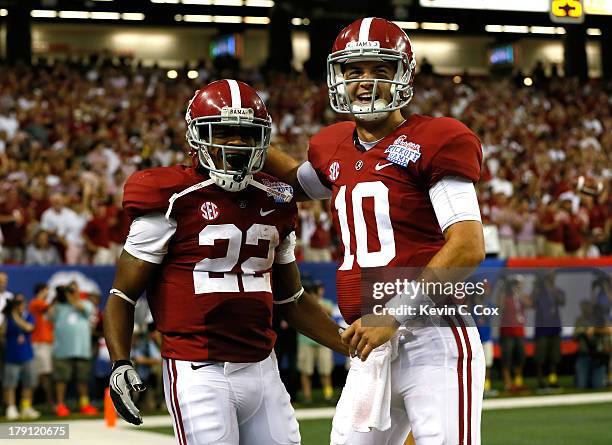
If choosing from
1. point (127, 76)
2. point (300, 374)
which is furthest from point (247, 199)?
point (127, 76)

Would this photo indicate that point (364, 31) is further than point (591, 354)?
No

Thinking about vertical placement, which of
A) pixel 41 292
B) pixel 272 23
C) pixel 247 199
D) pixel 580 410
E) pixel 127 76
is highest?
pixel 272 23

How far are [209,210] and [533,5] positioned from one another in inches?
723

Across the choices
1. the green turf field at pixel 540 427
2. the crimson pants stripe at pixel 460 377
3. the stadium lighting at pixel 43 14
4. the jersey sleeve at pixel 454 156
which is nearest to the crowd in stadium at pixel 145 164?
the green turf field at pixel 540 427

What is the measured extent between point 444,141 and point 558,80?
2285 cm

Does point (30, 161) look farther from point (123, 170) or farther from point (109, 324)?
point (109, 324)

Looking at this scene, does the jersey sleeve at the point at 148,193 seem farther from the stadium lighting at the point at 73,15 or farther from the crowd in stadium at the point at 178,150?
the stadium lighting at the point at 73,15

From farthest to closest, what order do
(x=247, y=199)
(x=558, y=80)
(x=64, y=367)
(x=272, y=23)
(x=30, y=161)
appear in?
(x=272, y=23) < (x=558, y=80) < (x=30, y=161) < (x=64, y=367) < (x=247, y=199)

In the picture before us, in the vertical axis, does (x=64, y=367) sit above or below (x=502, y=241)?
below

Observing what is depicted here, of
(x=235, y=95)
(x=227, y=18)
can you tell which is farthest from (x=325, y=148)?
(x=227, y=18)

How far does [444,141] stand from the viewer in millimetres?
3793

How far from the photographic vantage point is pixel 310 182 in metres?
4.32

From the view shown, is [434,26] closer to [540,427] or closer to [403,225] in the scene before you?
[540,427]

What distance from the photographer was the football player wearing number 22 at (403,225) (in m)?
3.75
